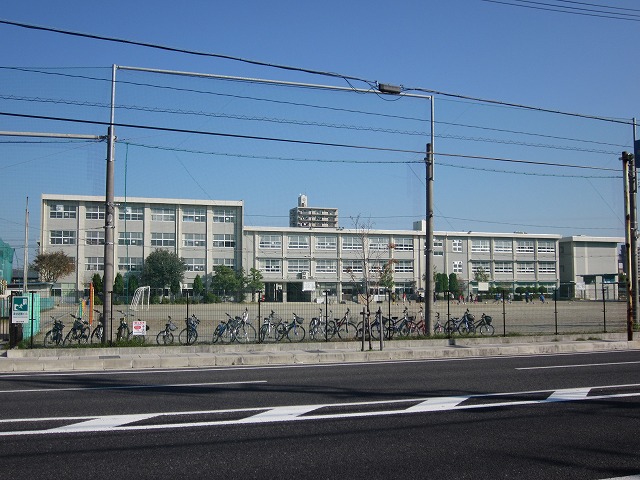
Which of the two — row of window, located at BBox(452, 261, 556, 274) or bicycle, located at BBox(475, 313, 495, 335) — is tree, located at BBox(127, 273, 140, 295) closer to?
bicycle, located at BBox(475, 313, 495, 335)

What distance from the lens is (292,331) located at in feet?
83.1

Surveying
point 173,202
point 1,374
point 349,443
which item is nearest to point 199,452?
Answer: point 349,443

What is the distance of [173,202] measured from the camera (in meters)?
61.5

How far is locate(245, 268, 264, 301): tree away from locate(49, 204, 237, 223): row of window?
23.5ft

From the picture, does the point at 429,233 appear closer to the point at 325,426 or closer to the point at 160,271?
the point at 325,426

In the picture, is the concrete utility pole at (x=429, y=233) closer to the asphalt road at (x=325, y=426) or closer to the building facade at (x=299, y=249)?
the asphalt road at (x=325, y=426)

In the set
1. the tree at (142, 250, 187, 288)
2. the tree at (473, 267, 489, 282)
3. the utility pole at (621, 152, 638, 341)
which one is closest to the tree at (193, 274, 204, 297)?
the tree at (142, 250, 187, 288)

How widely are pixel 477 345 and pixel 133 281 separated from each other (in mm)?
40591

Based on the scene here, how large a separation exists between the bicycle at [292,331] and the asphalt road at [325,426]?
32.8 feet

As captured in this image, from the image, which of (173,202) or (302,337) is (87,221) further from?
(302,337)

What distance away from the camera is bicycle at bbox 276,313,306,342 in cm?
2469

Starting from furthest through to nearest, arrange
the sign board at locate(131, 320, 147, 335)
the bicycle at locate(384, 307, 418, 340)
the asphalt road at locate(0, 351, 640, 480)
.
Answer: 1. the bicycle at locate(384, 307, 418, 340)
2. the sign board at locate(131, 320, 147, 335)
3. the asphalt road at locate(0, 351, 640, 480)

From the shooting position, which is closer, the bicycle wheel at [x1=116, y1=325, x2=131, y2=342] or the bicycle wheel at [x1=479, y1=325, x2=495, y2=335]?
the bicycle wheel at [x1=116, y1=325, x2=131, y2=342]

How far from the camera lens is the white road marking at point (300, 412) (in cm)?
883
